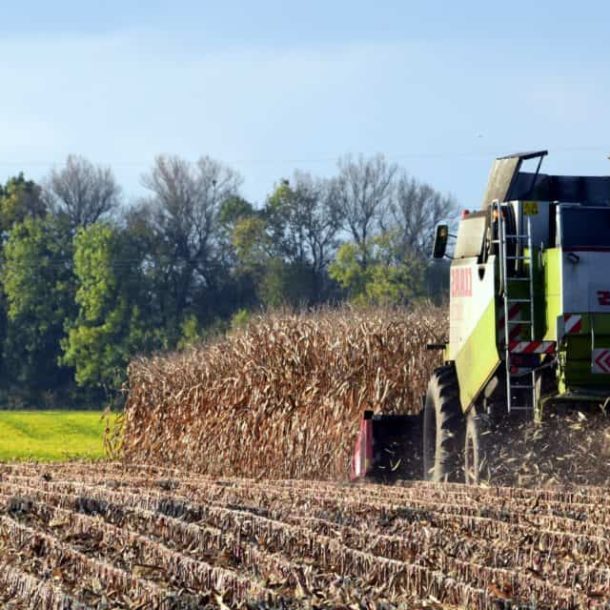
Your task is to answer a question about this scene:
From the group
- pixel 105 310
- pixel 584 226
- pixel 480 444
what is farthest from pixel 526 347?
pixel 105 310

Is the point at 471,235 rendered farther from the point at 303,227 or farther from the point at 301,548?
the point at 303,227

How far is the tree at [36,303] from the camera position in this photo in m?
69.1

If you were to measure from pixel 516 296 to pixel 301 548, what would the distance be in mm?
5288

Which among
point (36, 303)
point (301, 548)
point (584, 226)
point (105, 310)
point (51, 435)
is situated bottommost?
point (301, 548)

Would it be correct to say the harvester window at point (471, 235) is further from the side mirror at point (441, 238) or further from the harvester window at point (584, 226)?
the harvester window at point (584, 226)

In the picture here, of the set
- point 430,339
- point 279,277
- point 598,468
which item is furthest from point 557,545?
point 279,277

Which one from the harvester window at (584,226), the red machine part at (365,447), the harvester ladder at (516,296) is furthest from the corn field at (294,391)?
the harvester window at (584,226)

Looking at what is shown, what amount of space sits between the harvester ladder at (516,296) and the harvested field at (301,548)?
96cm

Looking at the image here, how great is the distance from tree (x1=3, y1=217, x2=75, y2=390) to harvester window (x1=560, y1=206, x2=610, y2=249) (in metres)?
56.6

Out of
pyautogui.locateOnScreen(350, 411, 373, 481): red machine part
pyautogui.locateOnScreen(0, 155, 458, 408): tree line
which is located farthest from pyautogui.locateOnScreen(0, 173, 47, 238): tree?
pyautogui.locateOnScreen(350, 411, 373, 481): red machine part

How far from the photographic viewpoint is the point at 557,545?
9.52 meters

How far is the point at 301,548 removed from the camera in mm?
9125

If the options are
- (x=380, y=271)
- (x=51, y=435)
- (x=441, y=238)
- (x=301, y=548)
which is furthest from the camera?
(x=380, y=271)

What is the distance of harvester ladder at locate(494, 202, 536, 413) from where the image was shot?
13844 millimetres
